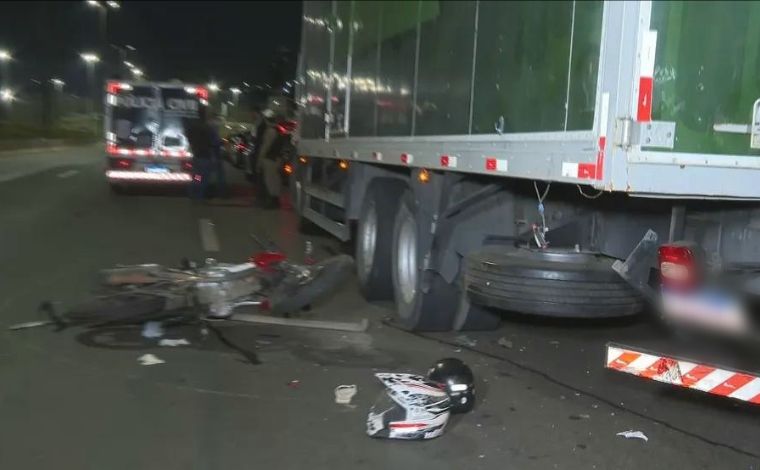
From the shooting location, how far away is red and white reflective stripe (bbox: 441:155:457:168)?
19.5ft

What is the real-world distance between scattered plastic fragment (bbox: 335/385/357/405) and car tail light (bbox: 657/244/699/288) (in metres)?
2.10

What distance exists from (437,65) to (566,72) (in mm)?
2156

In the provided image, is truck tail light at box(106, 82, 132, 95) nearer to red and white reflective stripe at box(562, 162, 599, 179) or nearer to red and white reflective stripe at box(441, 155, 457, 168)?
red and white reflective stripe at box(441, 155, 457, 168)

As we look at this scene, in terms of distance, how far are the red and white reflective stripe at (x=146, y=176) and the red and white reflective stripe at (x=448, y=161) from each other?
12881 mm

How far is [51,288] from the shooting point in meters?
8.47

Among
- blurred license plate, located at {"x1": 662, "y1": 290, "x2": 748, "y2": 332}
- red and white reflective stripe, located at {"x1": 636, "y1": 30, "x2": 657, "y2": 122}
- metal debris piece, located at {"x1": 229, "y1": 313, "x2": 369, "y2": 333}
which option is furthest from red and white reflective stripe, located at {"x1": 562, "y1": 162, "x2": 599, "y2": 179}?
metal debris piece, located at {"x1": 229, "y1": 313, "x2": 369, "y2": 333}

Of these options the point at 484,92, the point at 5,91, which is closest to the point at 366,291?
the point at 484,92

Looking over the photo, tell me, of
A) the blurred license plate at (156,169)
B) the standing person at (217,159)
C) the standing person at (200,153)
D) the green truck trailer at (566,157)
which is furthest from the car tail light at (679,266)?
the blurred license plate at (156,169)

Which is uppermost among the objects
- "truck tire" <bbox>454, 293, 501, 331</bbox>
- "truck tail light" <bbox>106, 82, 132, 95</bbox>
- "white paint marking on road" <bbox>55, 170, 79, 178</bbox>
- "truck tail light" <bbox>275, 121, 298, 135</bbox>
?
"truck tail light" <bbox>106, 82, 132, 95</bbox>

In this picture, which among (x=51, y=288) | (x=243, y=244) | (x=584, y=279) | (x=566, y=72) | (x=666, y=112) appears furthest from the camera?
(x=243, y=244)

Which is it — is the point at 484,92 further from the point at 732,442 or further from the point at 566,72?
the point at 732,442

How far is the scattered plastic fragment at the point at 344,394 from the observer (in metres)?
5.38

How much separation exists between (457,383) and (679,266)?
1.50 m

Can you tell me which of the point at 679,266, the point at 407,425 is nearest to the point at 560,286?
the point at 679,266
